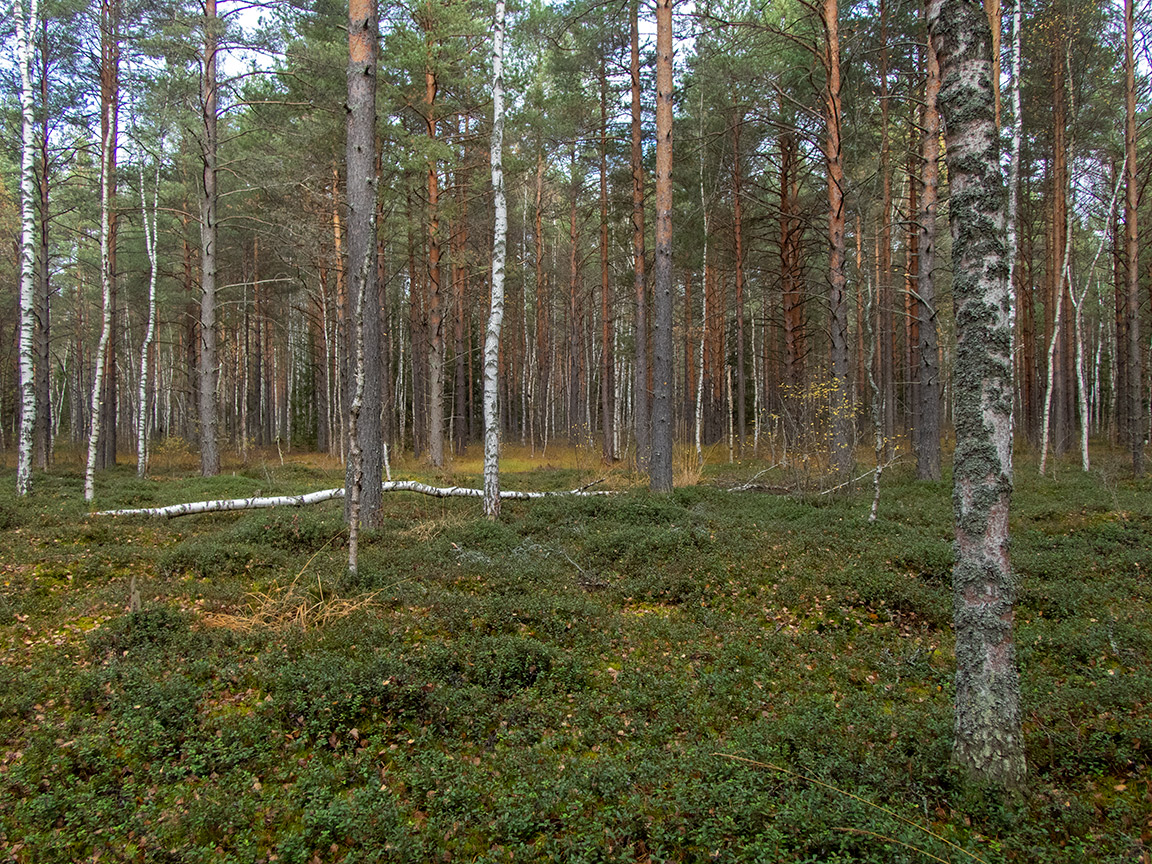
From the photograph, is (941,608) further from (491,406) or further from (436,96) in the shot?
(436,96)

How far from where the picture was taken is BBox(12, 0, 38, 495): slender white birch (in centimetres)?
1182

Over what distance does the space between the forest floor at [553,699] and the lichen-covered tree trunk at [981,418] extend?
14.6 inches

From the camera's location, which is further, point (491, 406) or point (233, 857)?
point (491, 406)

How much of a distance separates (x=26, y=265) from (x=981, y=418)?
52.4 feet

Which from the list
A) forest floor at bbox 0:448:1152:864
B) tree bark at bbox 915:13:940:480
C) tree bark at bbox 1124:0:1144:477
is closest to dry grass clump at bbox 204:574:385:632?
forest floor at bbox 0:448:1152:864

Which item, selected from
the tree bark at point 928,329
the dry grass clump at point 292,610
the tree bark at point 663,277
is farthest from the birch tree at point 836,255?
the dry grass clump at point 292,610

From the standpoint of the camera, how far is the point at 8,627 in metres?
5.15

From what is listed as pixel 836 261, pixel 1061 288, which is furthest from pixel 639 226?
pixel 1061 288

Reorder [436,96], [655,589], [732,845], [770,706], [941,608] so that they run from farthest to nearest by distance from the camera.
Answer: [436,96] < [655,589] < [941,608] < [770,706] < [732,845]

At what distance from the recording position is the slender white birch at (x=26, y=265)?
11820 millimetres

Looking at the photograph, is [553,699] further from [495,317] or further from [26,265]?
[26,265]

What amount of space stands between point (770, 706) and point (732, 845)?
59.3 inches

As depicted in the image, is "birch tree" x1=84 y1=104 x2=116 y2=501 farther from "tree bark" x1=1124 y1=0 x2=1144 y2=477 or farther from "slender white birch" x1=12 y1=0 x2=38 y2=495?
"tree bark" x1=1124 y1=0 x2=1144 y2=477

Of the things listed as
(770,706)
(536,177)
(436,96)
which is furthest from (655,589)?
(536,177)
